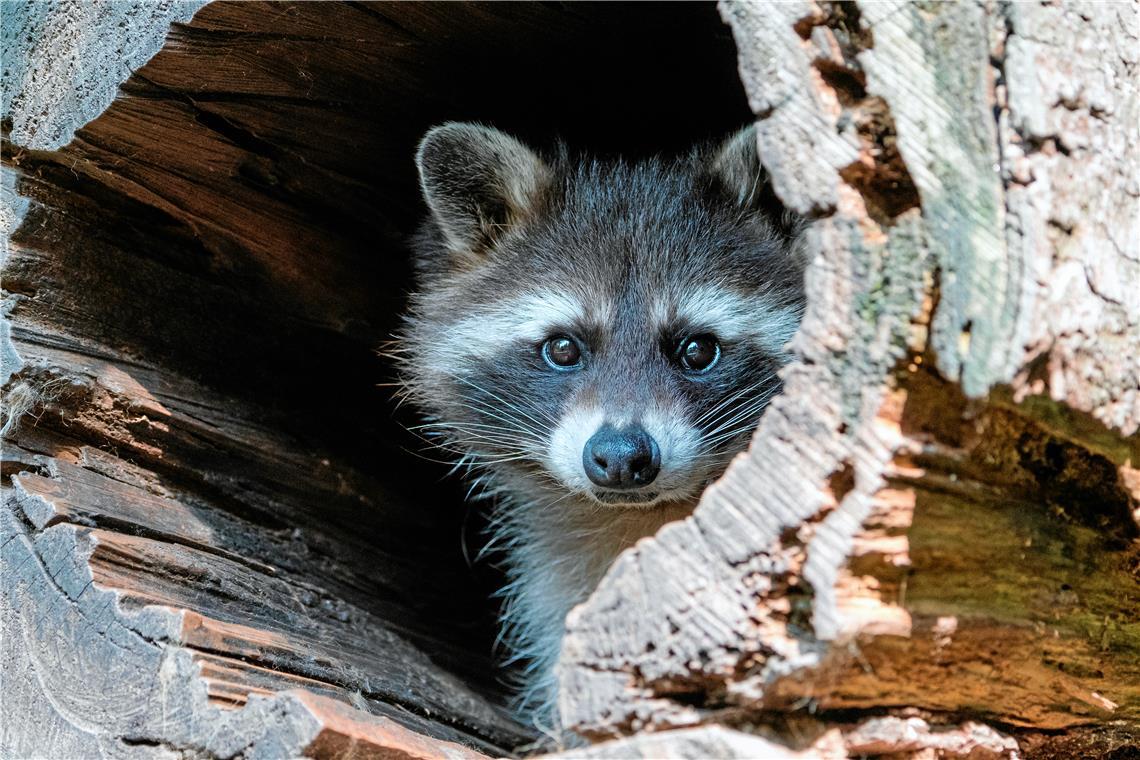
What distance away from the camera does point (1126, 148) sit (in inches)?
72.7

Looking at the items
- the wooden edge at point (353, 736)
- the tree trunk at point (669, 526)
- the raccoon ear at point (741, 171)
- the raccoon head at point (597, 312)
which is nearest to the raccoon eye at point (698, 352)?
the raccoon head at point (597, 312)

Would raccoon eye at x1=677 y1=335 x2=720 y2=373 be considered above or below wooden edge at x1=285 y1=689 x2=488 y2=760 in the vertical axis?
above

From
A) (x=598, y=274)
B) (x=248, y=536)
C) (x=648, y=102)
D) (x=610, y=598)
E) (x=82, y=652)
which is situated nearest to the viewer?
(x=610, y=598)

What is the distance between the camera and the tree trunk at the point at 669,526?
1705mm

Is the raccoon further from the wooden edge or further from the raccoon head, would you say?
the wooden edge

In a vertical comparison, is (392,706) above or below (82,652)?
below

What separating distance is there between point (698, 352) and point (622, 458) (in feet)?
1.62

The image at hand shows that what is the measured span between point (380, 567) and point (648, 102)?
193 centimetres

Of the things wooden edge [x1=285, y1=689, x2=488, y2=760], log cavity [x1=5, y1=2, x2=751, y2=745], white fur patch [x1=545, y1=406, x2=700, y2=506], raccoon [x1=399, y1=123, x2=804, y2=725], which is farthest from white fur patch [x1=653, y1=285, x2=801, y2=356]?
wooden edge [x1=285, y1=689, x2=488, y2=760]

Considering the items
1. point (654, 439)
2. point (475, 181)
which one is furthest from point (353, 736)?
point (475, 181)

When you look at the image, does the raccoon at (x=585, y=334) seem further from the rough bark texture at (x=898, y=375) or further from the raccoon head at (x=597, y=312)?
the rough bark texture at (x=898, y=375)

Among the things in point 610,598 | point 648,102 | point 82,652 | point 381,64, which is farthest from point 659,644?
point 648,102

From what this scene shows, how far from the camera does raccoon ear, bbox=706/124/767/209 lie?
11.1 feet

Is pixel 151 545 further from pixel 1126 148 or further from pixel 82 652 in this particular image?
pixel 1126 148
